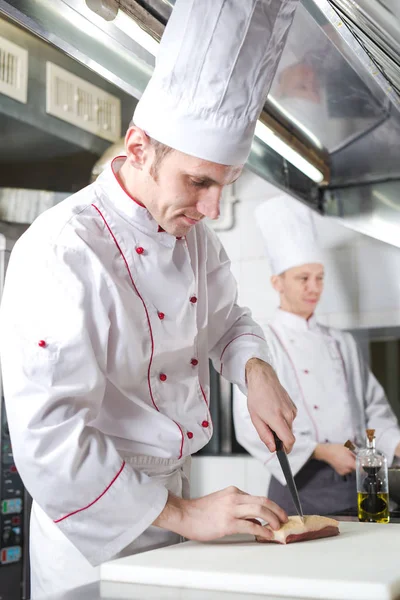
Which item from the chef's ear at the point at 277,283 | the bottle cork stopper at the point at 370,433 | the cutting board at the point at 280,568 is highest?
the chef's ear at the point at 277,283

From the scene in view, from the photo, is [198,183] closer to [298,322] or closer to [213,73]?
[213,73]

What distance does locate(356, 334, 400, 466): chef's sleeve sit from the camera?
2.83 metres

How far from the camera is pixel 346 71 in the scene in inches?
72.6

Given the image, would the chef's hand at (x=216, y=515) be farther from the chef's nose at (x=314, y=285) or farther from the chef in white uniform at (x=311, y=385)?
the chef's nose at (x=314, y=285)

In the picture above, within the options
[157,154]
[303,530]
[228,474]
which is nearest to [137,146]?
[157,154]

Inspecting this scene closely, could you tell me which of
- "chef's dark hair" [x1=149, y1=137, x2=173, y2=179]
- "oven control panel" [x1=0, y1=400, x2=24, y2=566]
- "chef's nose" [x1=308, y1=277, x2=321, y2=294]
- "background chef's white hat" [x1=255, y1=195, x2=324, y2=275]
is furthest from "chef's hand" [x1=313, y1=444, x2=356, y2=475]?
"chef's dark hair" [x1=149, y1=137, x2=173, y2=179]

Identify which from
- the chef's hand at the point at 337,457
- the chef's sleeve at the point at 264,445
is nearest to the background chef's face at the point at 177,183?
the chef's sleeve at the point at 264,445

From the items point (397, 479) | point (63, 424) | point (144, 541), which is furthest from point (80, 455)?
point (397, 479)

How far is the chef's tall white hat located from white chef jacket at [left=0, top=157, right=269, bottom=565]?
0.17 metres

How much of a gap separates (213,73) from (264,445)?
2.01 meters

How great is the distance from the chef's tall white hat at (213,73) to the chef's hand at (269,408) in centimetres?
42

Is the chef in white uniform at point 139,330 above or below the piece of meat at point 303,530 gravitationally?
above

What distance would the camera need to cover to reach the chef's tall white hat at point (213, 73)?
1.15 metres

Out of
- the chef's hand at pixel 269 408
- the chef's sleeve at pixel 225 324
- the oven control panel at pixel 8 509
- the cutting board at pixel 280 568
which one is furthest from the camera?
the oven control panel at pixel 8 509
